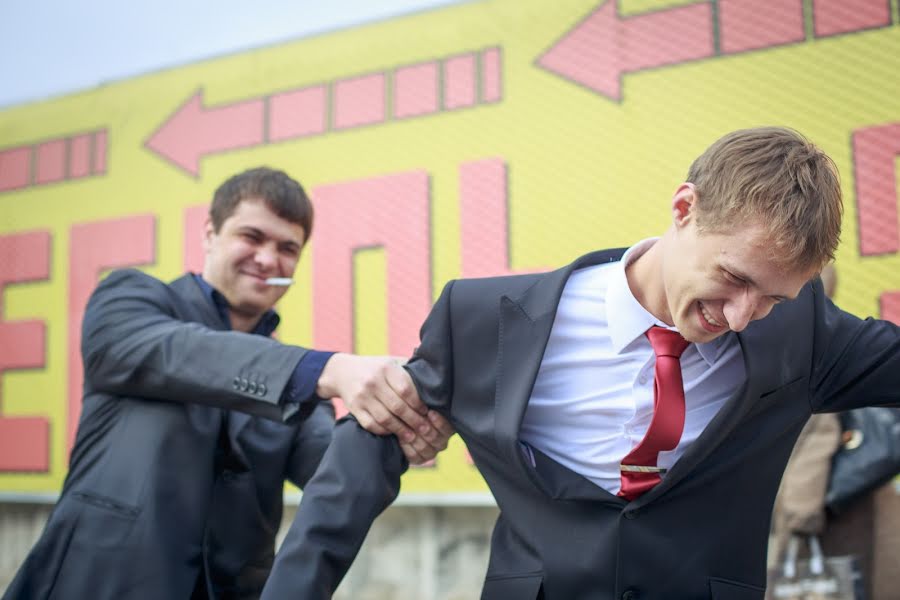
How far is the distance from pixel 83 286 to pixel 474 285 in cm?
360

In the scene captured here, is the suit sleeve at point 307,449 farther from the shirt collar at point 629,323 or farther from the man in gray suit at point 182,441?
the shirt collar at point 629,323

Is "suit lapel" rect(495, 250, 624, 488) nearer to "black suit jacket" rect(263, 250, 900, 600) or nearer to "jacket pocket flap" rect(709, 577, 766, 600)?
"black suit jacket" rect(263, 250, 900, 600)

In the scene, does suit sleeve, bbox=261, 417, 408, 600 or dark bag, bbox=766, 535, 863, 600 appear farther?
dark bag, bbox=766, 535, 863, 600

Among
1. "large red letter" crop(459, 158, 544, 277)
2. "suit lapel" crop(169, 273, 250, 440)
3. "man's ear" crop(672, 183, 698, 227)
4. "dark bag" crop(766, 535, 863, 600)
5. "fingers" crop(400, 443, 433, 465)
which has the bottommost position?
"dark bag" crop(766, 535, 863, 600)

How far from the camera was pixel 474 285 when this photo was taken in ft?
5.07

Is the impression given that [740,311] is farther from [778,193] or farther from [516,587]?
[516,587]

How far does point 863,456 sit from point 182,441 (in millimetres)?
1939

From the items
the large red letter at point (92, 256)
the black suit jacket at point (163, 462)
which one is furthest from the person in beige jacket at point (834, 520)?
the large red letter at point (92, 256)

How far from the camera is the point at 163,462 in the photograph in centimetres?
173

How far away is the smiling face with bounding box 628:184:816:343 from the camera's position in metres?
1.28

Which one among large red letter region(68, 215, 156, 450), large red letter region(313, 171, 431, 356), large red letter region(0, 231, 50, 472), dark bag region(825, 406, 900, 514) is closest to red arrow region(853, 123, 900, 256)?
dark bag region(825, 406, 900, 514)

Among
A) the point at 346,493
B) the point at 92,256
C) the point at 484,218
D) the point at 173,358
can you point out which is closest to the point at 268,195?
the point at 173,358

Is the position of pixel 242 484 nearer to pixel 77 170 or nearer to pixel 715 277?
pixel 715 277

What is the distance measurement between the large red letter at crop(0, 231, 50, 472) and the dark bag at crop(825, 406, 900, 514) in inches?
143
